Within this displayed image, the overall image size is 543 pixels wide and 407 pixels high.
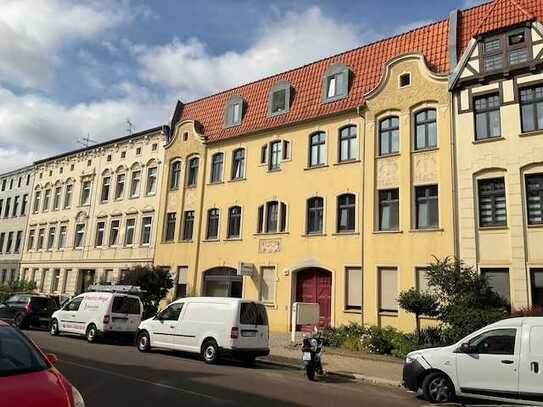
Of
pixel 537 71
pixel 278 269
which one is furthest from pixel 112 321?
pixel 537 71

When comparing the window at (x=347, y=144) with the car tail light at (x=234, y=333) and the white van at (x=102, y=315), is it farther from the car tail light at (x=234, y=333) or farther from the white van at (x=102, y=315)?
the car tail light at (x=234, y=333)

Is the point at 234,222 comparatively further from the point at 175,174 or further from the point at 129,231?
the point at 129,231

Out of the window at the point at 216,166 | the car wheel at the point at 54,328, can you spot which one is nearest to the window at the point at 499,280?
the window at the point at 216,166

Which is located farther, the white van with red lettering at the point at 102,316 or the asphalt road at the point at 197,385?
the white van with red lettering at the point at 102,316

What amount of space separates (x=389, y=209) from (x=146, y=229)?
56.6ft

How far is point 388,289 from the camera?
21.1 meters

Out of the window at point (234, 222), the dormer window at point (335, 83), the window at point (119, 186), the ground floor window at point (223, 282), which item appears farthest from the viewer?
the window at point (119, 186)

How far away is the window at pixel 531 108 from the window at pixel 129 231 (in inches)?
950

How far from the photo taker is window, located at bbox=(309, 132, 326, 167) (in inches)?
980

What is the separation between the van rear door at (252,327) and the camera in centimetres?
1483

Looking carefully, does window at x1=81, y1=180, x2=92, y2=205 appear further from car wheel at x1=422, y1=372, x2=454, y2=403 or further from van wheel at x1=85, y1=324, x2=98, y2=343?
car wheel at x1=422, y1=372, x2=454, y2=403

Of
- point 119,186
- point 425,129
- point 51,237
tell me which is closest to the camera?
point 425,129

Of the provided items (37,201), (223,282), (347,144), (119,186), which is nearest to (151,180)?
(119,186)

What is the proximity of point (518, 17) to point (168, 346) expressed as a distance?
18.4m
